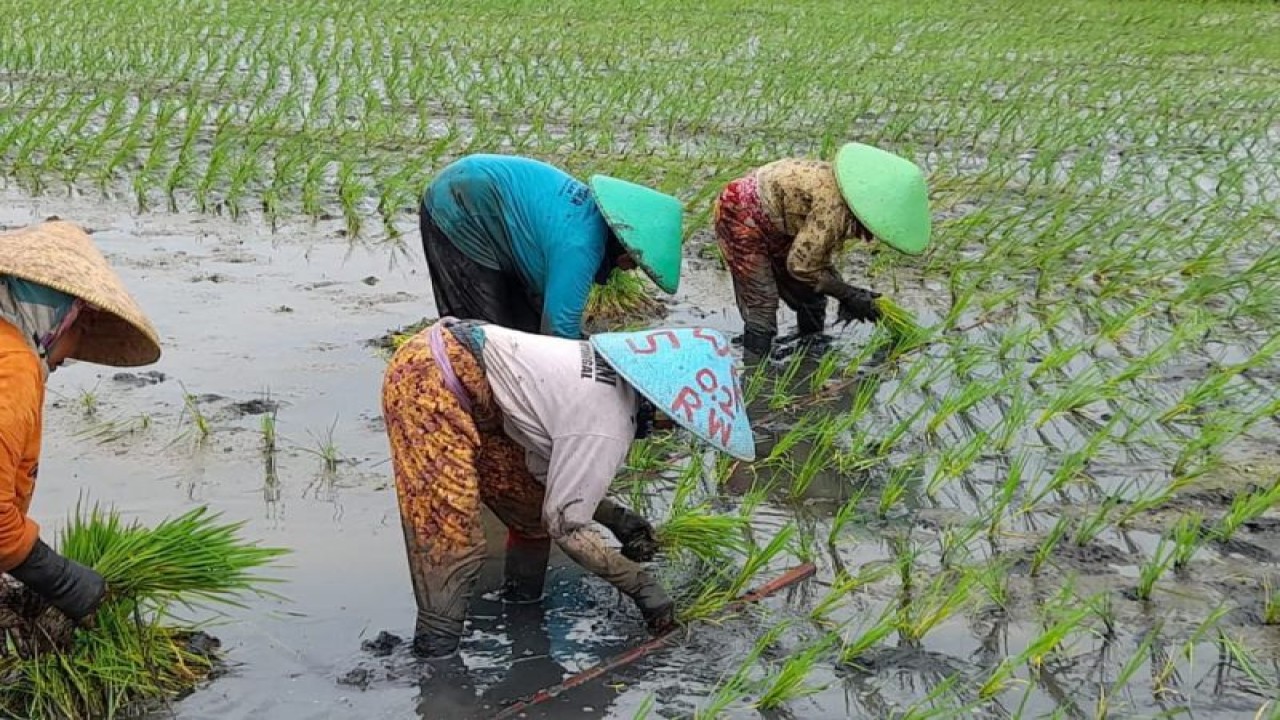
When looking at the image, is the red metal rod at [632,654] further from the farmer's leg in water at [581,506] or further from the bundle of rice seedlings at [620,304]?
the bundle of rice seedlings at [620,304]

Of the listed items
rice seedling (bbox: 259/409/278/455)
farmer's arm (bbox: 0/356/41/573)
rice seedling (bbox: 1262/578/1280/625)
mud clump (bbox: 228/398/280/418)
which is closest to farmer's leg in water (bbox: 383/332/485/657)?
farmer's arm (bbox: 0/356/41/573)

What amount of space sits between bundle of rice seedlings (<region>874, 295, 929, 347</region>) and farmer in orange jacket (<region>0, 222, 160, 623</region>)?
9.73 ft

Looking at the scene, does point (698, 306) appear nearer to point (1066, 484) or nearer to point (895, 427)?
point (895, 427)

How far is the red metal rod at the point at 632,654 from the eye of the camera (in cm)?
289

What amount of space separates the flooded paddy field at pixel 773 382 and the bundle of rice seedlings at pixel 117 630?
0.11m

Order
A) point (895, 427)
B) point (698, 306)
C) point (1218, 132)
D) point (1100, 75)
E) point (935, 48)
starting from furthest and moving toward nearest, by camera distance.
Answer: point (935, 48)
point (1100, 75)
point (1218, 132)
point (698, 306)
point (895, 427)

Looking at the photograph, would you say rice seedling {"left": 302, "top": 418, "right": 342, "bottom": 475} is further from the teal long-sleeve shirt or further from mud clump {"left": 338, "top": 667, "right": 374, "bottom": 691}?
mud clump {"left": 338, "top": 667, "right": 374, "bottom": 691}

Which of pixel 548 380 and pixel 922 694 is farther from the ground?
pixel 548 380

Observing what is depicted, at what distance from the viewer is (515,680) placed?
9.85ft

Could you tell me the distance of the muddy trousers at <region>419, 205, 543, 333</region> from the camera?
A: 4145 millimetres

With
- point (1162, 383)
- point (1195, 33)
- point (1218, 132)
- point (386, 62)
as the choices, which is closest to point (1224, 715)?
point (1162, 383)

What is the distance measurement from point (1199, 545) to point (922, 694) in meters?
1.03

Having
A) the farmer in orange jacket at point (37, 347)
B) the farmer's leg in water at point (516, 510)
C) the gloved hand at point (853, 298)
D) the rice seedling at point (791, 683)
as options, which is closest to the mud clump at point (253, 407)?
the farmer's leg in water at point (516, 510)

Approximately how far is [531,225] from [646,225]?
0.46 m
